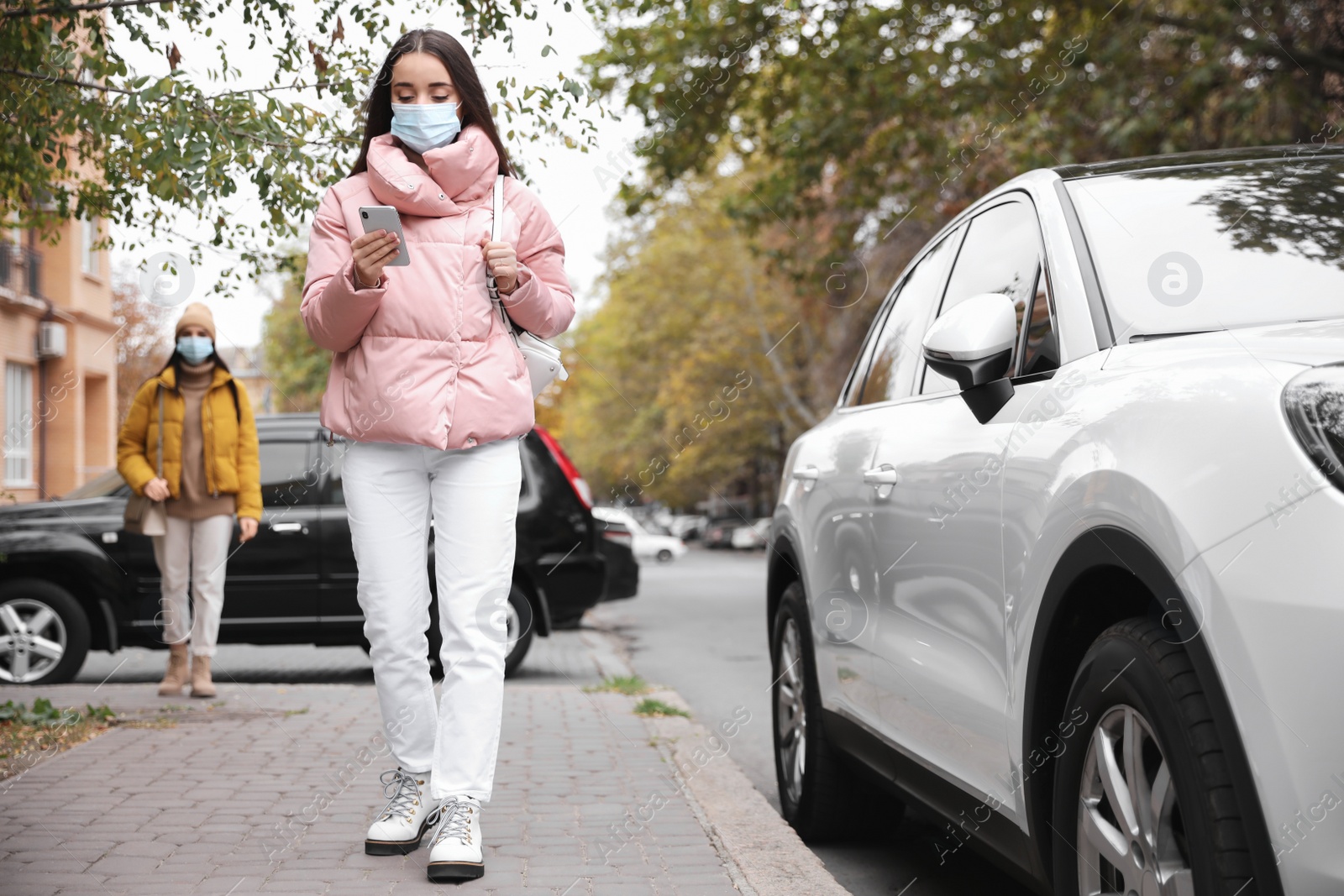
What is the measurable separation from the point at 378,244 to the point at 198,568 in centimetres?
460

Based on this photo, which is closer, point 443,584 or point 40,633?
point 443,584

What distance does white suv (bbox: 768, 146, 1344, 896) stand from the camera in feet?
6.05

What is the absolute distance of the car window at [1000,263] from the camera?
10.7 ft

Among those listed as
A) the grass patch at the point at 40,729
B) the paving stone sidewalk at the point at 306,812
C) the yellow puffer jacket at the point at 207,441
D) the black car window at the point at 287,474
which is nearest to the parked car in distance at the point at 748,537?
the black car window at the point at 287,474

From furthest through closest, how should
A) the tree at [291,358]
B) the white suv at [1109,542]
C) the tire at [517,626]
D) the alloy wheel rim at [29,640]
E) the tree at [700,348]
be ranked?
1. the tree at [700,348]
2. the tree at [291,358]
3. the tire at [517,626]
4. the alloy wheel rim at [29,640]
5. the white suv at [1109,542]

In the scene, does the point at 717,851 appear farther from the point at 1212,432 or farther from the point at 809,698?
the point at 1212,432

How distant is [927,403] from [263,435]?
647cm

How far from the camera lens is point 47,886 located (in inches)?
130

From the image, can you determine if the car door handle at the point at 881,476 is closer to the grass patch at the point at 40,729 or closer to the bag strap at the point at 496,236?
the bag strap at the point at 496,236

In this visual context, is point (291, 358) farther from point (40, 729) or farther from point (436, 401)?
point (436, 401)

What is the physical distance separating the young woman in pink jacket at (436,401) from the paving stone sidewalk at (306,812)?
29 cm

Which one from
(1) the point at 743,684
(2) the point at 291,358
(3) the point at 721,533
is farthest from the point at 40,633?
(3) the point at 721,533

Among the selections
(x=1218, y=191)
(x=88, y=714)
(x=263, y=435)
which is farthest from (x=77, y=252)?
(x=1218, y=191)

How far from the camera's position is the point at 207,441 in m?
7.38
